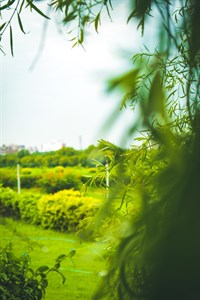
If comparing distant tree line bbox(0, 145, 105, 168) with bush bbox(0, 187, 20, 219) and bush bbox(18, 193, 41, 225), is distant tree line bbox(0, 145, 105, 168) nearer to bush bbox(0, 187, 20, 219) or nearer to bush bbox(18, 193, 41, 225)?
bush bbox(0, 187, 20, 219)

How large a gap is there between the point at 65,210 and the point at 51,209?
1.14ft

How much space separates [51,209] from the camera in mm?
7293

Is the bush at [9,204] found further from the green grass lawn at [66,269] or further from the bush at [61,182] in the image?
the bush at [61,182]

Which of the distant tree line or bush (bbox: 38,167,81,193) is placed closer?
bush (bbox: 38,167,81,193)

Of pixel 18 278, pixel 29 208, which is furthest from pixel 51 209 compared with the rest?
pixel 18 278

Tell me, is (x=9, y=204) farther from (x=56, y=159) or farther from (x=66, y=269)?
(x=56, y=159)

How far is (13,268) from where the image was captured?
70.7 inches

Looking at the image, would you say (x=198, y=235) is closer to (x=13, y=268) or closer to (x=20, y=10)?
(x=20, y=10)

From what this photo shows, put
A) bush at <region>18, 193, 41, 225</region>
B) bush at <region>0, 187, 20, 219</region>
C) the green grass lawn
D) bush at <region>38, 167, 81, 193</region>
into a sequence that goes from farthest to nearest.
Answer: bush at <region>38, 167, 81, 193</region> < bush at <region>0, 187, 20, 219</region> < bush at <region>18, 193, 41, 225</region> < the green grass lawn

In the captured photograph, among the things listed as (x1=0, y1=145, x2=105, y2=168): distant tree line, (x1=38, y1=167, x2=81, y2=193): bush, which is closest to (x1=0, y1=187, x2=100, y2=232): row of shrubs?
(x1=38, y1=167, x2=81, y2=193): bush

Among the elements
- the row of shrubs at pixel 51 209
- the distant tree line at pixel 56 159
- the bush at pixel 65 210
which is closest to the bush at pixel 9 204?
the row of shrubs at pixel 51 209

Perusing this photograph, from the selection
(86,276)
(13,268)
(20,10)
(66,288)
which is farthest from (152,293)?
(86,276)

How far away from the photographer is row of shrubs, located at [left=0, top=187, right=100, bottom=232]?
702cm

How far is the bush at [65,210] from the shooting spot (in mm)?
6969
